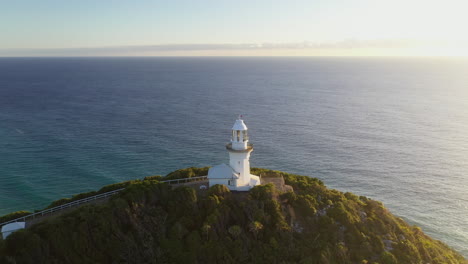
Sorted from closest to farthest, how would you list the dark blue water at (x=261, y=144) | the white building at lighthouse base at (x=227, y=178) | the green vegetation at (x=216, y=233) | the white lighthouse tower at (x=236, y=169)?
the green vegetation at (x=216, y=233), the white building at lighthouse base at (x=227, y=178), the white lighthouse tower at (x=236, y=169), the dark blue water at (x=261, y=144)

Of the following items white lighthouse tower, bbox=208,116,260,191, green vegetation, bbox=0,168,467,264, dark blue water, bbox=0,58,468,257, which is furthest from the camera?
dark blue water, bbox=0,58,468,257

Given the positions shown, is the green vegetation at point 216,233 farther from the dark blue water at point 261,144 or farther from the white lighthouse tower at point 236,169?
the dark blue water at point 261,144

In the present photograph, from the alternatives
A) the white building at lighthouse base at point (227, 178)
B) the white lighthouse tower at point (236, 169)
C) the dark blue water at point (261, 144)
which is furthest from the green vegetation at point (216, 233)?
the dark blue water at point (261, 144)

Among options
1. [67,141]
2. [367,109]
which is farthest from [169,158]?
[367,109]

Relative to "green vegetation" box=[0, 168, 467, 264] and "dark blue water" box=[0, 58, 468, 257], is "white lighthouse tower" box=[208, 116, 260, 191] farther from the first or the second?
"dark blue water" box=[0, 58, 468, 257]

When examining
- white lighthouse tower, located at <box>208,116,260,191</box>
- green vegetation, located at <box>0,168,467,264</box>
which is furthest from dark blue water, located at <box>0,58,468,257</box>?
white lighthouse tower, located at <box>208,116,260,191</box>
